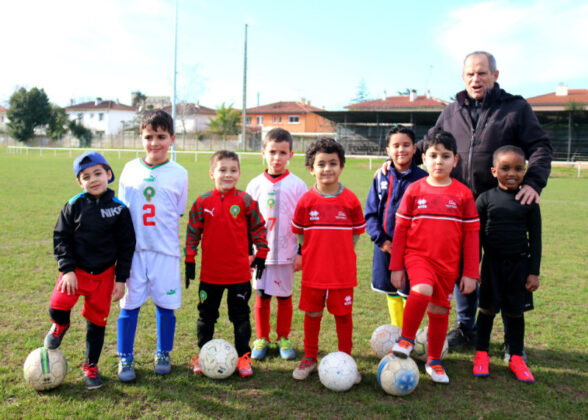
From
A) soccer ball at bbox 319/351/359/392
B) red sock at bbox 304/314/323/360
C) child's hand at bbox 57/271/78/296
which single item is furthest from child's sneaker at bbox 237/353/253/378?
child's hand at bbox 57/271/78/296

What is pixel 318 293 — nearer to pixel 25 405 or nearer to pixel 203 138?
pixel 25 405

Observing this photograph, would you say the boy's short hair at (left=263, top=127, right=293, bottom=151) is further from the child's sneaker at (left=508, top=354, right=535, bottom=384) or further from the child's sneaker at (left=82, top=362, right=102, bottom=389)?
the child's sneaker at (left=508, top=354, right=535, bottom=384)

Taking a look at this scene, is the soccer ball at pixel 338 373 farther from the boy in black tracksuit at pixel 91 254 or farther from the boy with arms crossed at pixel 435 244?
the boy in black tracksuit at pixel 91 254

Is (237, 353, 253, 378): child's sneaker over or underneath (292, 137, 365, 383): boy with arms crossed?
underneath

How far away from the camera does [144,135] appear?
355 centimetres

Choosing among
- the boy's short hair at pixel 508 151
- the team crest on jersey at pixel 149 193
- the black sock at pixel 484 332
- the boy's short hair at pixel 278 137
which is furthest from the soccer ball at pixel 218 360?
the boy's short hair at pixel 508 151

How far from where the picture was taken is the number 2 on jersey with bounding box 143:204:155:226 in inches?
137

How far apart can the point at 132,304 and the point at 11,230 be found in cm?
605

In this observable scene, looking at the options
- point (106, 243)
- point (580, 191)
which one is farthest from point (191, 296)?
point (580, 191)

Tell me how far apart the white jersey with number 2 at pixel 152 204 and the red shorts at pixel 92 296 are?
340mm

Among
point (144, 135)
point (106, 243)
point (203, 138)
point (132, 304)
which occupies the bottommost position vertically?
point (132, 304)

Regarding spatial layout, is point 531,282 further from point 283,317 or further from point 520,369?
point 283,317

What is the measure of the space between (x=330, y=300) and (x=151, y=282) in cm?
139

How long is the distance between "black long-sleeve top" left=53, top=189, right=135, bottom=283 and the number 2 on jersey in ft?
0.49
